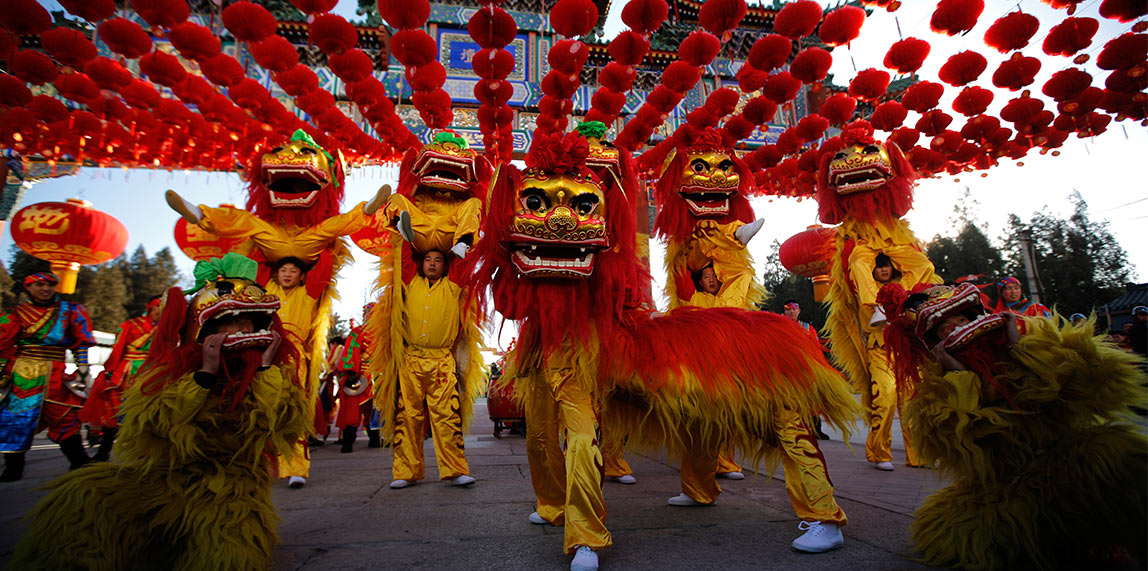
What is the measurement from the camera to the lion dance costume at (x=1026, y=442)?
1.39 m

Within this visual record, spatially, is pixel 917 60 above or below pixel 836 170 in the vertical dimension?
above

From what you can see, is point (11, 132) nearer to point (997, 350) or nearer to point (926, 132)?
point (997, 350)

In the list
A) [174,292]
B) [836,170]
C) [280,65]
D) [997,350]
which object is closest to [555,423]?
[174,292]

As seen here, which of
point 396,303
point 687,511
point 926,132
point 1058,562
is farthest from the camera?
point 926,132

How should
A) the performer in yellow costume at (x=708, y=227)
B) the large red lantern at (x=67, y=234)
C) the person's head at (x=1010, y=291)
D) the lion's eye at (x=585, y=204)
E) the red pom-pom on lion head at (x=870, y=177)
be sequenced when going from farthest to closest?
the large red lantern at (x=67, y=234) → the person's head at (x=1010, y=291) → the red pom-pom on lion head at (x=870, y=177) → the performer in yellow costume at (x=708, y=227) → the lion's eye at (x=585, y=204)

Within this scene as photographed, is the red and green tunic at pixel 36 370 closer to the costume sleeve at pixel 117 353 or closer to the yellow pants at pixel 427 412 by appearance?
the costume sleeve at pixel 117 353

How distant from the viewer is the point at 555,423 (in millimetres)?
2154

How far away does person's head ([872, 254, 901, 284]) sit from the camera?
11.8 feet

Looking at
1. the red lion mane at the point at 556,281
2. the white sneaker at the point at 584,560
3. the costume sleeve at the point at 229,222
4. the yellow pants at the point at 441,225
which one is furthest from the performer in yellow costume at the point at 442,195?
the white sneaker at the point at 584,560

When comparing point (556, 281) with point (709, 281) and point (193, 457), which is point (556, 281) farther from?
point (709, 281)

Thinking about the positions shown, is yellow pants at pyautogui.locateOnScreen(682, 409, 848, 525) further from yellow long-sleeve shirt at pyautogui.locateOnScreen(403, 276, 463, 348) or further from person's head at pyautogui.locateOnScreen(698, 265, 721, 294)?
yellow long-sleeve shirt at pyautogui.locateOnScreen(403, 276, 463, 348)

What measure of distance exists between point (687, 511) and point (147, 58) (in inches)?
227

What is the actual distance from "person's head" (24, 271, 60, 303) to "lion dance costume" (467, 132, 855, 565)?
4.03 metres

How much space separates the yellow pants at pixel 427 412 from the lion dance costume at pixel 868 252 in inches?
117
